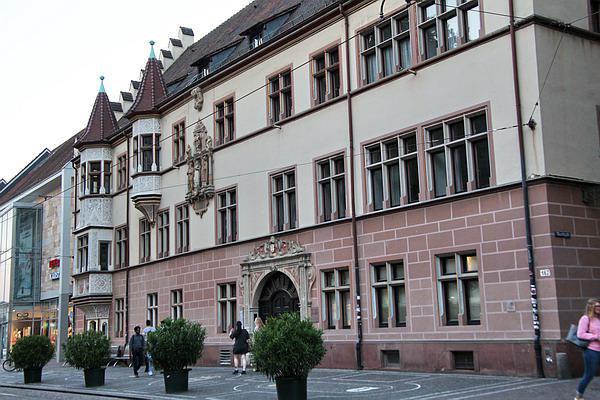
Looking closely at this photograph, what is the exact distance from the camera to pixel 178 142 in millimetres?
34344

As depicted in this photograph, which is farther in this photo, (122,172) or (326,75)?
Answer: (122,172)

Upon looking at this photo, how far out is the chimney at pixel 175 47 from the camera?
46.2 m

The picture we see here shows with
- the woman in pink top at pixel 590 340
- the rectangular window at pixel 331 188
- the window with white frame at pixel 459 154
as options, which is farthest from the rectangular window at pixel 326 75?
the woman in pink top at pixel 590 340

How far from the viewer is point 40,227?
50844mm

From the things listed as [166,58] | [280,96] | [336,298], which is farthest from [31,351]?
[166,58]

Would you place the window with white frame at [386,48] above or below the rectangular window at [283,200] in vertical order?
above

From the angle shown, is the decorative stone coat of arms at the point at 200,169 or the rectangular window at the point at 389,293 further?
the decorative stone coat of arms at the point at 200,169

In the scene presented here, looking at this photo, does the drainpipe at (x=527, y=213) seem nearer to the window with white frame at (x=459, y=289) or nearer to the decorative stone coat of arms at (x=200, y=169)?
the window with white frame at (x=459, y=289)

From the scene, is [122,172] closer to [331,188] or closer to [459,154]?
[331,188]

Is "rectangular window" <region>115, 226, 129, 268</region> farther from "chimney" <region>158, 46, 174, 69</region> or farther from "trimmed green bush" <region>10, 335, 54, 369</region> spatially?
"trimmed green bush" <region>10, 335, 54, 369</region>

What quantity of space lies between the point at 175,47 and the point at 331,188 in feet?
80.1

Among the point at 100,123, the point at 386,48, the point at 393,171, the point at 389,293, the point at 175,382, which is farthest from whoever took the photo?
the point at 100,123

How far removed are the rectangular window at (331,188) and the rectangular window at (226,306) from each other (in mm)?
6070

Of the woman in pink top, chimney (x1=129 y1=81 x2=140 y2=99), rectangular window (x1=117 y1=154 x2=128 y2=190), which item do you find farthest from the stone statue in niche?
the woman in pink top
